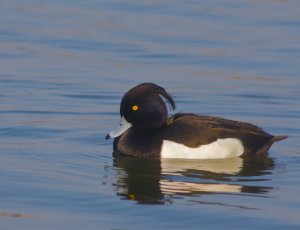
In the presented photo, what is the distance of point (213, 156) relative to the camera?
10.6 metres

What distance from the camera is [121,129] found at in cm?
1092

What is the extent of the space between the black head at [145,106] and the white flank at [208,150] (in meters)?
0.36

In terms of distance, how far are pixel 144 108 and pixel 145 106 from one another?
0.02 meters

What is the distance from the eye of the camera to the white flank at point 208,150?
34.5 feet

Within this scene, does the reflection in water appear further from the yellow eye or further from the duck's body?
the yellow eye

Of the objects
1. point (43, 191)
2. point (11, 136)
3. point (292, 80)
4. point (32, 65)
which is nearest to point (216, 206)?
point (43, 191)

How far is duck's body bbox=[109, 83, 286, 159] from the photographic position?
10555mm

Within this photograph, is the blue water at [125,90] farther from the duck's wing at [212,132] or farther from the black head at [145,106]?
the black head at [145,106]

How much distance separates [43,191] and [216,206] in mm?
1419

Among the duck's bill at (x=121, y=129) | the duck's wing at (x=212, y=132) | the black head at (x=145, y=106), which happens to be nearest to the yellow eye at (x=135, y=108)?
the black head at (x=145, y=106)

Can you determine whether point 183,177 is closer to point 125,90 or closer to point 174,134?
point 174,134

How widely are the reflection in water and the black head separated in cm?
45

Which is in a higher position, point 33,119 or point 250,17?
point 250,17

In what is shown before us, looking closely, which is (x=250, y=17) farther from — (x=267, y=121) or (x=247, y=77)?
(x=267, y=121)
